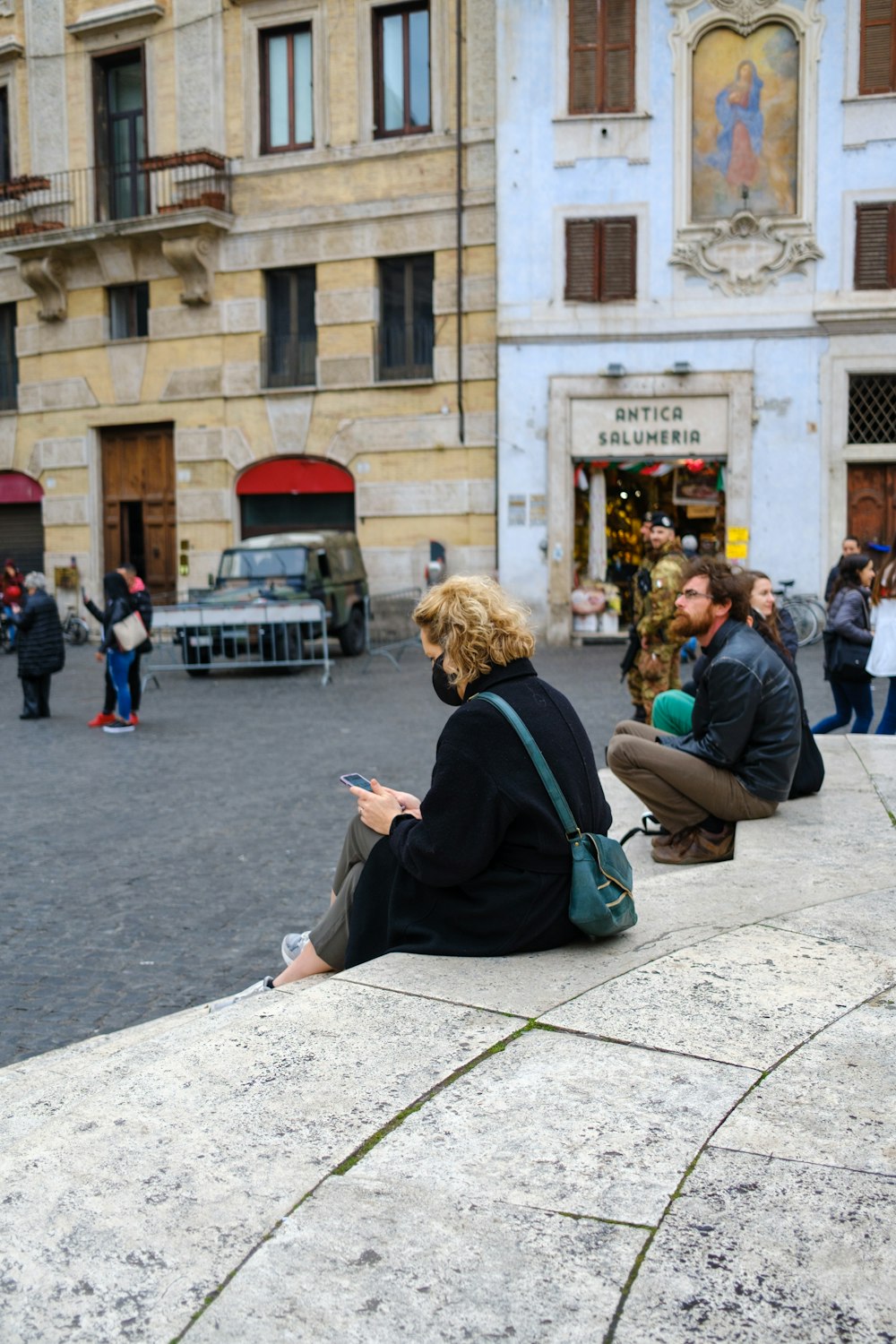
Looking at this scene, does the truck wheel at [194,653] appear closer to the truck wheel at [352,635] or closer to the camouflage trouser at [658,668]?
the truck wheel at [352,635]

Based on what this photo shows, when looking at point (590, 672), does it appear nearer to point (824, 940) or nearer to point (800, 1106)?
point (824, 940)

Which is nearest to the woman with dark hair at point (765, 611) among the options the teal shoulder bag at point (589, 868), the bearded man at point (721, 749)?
the bearded man at point (721, 749)

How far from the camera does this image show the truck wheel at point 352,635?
2047 centimetres

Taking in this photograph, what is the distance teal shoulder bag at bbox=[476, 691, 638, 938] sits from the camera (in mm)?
3902

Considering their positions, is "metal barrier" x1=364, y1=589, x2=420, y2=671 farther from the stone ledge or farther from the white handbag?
the stone ledge

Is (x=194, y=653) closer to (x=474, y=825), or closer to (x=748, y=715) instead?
(x=748, y=715)

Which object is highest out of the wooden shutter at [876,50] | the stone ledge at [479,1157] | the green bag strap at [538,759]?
the wooden shutter at [876,50]

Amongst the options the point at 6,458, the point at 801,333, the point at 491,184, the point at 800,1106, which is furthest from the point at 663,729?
the point at 6,458

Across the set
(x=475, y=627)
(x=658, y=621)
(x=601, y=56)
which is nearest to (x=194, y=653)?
(x=658, y=621)

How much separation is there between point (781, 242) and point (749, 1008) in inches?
759

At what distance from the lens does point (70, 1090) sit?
11.1ft

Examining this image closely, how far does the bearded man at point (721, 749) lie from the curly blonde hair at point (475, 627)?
224 cm

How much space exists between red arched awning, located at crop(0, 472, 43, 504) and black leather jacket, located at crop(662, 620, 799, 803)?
22168 millimetres

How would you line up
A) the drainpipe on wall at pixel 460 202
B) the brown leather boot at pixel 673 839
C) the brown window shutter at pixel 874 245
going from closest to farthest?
the brown leather boot at pixel 673 839
the brown window shutter at pixel 874 245
the drainpipe on wall at pixel 460 202
